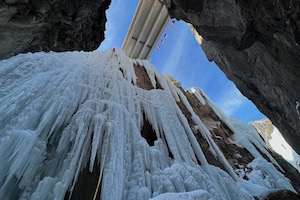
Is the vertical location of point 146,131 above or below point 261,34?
below

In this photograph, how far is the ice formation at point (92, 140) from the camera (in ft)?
11.0

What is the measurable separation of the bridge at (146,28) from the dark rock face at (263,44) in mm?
3014

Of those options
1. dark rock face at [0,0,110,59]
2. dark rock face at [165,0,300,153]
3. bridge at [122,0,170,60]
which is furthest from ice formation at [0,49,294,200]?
bridge at [122,0,170,60]

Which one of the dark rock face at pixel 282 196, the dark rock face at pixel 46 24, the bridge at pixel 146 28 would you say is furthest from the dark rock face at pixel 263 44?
the bridge at pixel 146 28

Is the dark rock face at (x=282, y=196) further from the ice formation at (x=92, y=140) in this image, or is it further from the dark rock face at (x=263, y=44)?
the dark rock face at (x=263, y=44)

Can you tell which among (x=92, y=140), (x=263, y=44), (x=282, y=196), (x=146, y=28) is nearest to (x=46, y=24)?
(x=92, y=140)

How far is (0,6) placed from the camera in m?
5.05

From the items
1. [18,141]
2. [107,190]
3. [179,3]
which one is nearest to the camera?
[18,141]

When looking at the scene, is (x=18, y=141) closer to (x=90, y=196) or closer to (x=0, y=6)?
(x=90, y=196)

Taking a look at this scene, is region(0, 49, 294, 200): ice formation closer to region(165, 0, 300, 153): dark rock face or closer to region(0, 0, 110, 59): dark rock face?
region(0, 0, 110, 59): dark rock face

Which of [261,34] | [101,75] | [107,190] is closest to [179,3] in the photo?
[261,34]

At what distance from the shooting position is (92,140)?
4289mm

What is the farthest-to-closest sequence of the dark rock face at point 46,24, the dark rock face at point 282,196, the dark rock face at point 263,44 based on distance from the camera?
the dark rock face at point 282,196, the dark rock face at point 46,24, the dark rock face at point 263,44

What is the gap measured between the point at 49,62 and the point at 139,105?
7.82ft
